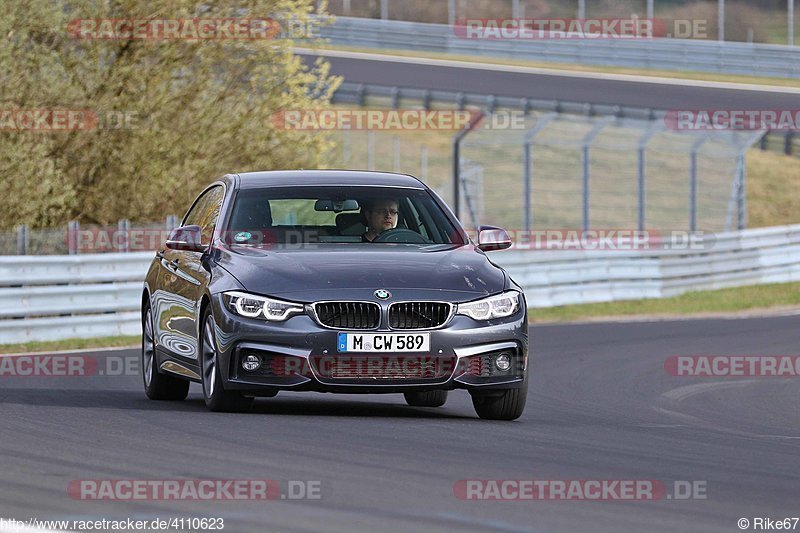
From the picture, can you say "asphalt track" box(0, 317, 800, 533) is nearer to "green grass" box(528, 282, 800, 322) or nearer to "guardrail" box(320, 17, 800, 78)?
"green grass" box(528, 282, 800, 322)

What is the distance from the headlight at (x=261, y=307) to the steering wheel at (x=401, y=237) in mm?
1279

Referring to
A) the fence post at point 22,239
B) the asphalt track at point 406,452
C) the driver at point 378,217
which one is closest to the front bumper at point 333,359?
the asphalt track at point 406,452

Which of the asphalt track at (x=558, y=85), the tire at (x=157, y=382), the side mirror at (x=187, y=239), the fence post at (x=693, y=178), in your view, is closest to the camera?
the side mirror at (x=187, y=239)

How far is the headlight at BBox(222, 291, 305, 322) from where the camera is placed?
10.1 metres

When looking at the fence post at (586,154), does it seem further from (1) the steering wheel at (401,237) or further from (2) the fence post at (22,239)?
(1) the steering wheel at (401,237)

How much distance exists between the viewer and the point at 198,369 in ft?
36.1

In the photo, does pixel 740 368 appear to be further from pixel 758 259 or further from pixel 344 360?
Result: pixel 758 259

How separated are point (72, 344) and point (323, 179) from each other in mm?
8104

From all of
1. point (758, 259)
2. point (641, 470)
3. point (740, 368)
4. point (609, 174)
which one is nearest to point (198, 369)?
point (641, 470)

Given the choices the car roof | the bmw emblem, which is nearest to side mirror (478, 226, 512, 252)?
the car roof

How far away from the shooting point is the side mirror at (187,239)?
11.1m

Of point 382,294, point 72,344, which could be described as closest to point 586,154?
point 72,344

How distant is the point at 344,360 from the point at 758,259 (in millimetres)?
21259

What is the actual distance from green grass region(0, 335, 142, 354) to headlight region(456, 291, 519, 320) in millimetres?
9008
